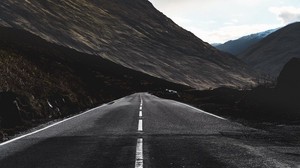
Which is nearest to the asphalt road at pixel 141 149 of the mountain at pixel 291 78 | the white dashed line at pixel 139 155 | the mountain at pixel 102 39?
the white dashed line at pixel 139 155

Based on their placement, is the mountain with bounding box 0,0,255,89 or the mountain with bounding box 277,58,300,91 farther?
the mountain with bounding box 0,0,255,89

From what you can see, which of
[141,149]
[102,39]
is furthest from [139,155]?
[102,39]

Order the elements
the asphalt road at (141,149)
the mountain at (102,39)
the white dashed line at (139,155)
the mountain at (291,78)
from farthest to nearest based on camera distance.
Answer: the mountain at (102,39) < the mountain at (291,78) < the asphalt road at (141,149) < the white dashed line at (139,155)

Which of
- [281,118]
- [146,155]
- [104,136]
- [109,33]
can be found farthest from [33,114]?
[109,33]

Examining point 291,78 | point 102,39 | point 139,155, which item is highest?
point 102,39

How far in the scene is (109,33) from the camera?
602ft

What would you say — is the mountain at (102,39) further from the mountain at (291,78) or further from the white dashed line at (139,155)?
the white dashed line at (139,155)

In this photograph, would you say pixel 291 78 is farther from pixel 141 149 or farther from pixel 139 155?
pixel 139 155

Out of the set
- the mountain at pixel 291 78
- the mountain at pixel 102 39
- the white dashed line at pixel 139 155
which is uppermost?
the mountain at pixel 102 39

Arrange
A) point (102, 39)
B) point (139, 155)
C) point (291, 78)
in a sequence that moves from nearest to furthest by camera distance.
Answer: point (139, 155), point (291, 78), point (102, 39)

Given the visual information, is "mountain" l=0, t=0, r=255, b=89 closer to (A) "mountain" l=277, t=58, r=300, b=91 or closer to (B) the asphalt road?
(A) "mountain" l=277, t=58, r=300, b=91

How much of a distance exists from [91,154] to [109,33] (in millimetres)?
176703

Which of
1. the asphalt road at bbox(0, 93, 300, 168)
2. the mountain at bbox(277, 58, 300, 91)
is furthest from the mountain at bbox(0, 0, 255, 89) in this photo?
the asphalt road at bbox(0, 93, 300, 168)

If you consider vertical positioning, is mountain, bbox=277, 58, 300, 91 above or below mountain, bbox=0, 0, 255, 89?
below
